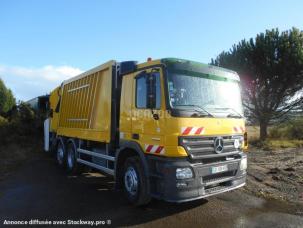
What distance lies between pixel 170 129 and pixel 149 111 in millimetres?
641

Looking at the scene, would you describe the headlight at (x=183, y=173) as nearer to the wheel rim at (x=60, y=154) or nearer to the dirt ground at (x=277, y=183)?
the dirt ground at (x=277, y=183)

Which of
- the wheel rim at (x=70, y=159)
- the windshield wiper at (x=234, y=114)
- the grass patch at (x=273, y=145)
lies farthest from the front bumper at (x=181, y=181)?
the grass patch at (x=273, y=145)

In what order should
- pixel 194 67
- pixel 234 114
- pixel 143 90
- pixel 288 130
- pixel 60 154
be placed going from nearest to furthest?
pixel 194 67, pixel 143 90, pixel 234 114, pixel 60 154, pixel 288 130

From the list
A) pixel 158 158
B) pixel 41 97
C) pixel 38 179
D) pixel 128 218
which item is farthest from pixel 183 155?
pixel 41 97

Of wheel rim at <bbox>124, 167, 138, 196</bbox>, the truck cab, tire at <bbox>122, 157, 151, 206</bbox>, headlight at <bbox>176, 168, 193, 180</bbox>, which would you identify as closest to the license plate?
the truck cab

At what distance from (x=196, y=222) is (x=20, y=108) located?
14.4m

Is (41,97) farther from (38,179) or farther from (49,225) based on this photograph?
(49,225)

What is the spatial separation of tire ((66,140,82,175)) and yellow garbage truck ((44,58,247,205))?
213 centimetres

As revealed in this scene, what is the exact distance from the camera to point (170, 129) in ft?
17.0

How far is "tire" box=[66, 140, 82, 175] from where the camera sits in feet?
30.8

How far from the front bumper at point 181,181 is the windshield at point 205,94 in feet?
3.31

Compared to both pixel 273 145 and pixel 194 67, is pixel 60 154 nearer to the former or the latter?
pixel 194 67

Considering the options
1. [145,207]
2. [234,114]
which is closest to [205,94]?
[234,114]

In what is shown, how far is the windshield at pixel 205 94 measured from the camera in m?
5.36
